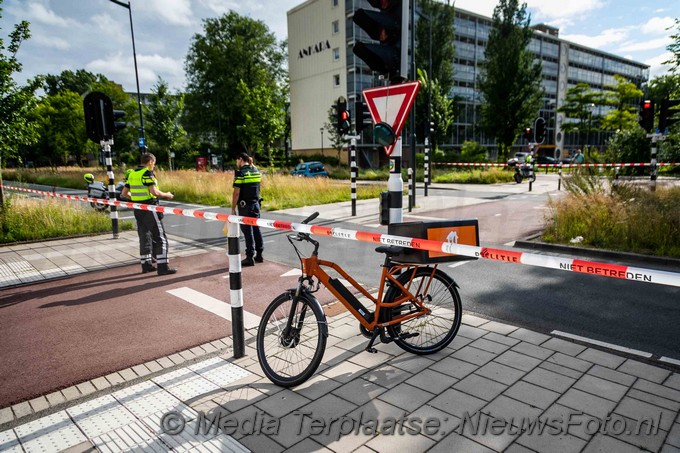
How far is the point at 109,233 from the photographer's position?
10.7m

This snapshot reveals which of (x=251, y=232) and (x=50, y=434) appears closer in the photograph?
(x=50, y=434)

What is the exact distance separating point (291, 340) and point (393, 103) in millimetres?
2511

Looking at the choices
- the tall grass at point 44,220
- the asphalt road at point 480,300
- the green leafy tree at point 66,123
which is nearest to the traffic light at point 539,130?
the asphalt road at point 480,300

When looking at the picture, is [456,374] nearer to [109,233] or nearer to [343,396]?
[343,396]

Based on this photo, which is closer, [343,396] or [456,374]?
[343,396]

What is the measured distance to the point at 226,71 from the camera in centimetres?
4981

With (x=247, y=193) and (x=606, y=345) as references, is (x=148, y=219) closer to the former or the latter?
(x=247, y=193)

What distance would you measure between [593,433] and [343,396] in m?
1.64

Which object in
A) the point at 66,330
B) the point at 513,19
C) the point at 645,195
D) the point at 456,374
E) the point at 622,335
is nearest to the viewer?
the point at 456,374

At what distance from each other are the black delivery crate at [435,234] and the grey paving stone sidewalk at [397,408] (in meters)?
0.92

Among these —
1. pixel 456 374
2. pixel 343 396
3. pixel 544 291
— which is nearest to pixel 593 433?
pixel 456 374

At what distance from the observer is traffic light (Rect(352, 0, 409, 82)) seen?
4.35 metres

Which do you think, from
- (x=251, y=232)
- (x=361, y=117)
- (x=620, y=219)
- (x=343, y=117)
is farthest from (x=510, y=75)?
(x=251, y=232)

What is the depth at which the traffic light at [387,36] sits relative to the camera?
4348 mm
